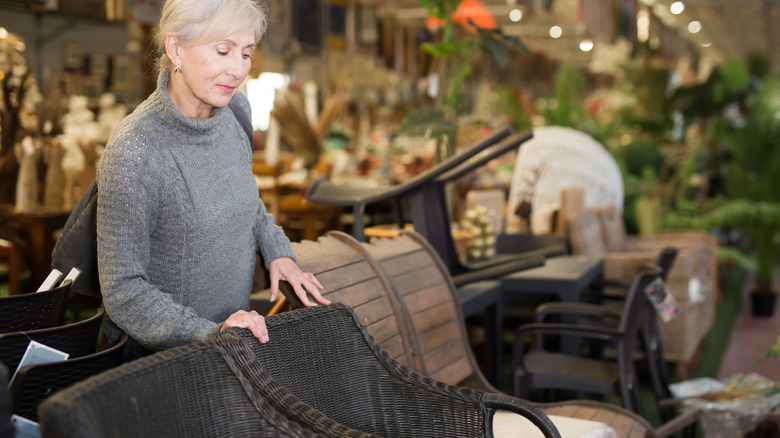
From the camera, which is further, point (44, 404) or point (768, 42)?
point (768, 42)

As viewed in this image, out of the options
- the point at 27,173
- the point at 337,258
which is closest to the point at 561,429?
the point at 337,258

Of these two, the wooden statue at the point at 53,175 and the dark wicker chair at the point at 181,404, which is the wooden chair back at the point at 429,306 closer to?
the dark wicker chair at the point at 181,404

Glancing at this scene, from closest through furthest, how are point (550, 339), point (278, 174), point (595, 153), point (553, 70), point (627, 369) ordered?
point (627, 369), point (550, 339), point (595, 153), point (278, 174), point (553, 70)

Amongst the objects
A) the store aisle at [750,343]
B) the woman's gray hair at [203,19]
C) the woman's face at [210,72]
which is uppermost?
the woman's gray hair at [203,19]

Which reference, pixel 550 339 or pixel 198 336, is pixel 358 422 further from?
pixel 550 339

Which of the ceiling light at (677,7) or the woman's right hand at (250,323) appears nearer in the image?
the woman's right hand at (250,323)

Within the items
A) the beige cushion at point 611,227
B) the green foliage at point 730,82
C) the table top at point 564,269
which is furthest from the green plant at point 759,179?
the table top at point 564,269

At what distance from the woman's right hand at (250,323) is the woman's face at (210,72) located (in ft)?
1.60

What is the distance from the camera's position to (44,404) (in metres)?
Answer: 1.17

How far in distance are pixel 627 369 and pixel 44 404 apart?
93.3 inches

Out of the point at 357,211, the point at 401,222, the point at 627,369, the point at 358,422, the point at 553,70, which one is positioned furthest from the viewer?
the point at 553,70

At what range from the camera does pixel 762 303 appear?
6.74m

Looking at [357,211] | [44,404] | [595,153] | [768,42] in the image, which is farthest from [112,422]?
[768,42]

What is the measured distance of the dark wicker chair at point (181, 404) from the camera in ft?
3.90
